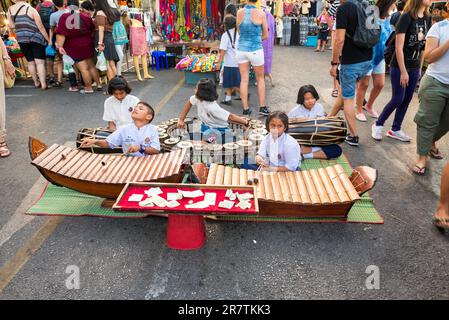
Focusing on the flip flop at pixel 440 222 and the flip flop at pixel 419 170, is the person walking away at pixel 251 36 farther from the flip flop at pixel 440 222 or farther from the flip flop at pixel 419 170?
the flip flop at pixel 440 222

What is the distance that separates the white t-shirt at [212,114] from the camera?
3.84m

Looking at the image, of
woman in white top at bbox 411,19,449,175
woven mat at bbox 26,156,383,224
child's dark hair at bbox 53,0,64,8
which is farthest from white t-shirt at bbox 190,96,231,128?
child's dark hair at bbox 53,0,64,8

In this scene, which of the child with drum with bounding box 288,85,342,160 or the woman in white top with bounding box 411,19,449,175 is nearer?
the woman in white top with bounding box 411,19,449,175

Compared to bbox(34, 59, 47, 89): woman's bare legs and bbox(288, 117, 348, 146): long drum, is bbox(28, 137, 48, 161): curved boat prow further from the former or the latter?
bbox(34, 59, 47, 89): woman's bare legs

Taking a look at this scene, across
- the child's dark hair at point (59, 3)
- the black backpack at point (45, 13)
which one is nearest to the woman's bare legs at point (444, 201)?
the child's dark hair at point (59, 3)

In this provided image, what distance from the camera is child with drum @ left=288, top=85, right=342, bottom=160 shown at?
4.00 metres

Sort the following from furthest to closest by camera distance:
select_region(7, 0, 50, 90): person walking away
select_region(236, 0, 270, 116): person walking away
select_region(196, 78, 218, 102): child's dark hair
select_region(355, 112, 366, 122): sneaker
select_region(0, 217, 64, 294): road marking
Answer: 1. select_region(7, 0, 50, 90): person walking away
2. select_region(355, 112, 366, 122): sneaker
3. select_region(236, 0, 270, 116): person walking away
4. select_region(196, 78, 218, 102): child's dark hair
5. select_region(0, 217, 64, 294): road marking

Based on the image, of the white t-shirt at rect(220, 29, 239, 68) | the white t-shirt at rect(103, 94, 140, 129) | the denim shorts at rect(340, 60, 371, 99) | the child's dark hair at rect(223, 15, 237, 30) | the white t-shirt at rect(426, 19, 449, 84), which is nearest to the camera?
the white t-shirt at rect(426, 19, 449, 84)

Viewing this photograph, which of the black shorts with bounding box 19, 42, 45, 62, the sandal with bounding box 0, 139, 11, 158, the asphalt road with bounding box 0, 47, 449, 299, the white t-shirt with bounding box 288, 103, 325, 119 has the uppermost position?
the black shorts with bounding box 19, 42, 45, 62

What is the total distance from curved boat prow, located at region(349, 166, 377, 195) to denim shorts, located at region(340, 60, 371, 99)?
173cm

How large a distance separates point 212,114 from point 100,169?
145 cm

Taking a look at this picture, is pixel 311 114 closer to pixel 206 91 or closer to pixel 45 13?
pixel 206 91
